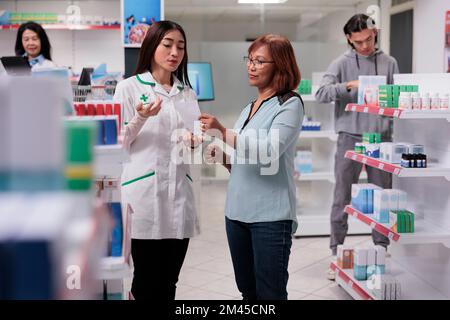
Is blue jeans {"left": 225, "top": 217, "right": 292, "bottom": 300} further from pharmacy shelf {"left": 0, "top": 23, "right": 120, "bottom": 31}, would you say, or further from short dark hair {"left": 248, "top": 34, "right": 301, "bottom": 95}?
pharmacy shelf {"left": 0, "top": 23, "right": 120, "bottom": 31}

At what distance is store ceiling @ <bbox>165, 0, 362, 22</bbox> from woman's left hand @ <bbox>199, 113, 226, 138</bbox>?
228 inches

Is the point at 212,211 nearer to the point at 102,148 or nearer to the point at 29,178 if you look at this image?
the point at 102,148

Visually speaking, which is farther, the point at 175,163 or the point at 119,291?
the point at 175,163

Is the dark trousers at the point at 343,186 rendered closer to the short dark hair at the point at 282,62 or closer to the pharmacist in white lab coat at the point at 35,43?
the short dark hair at the point at 282,62

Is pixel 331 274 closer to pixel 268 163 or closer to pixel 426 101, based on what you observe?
pixel 426 101

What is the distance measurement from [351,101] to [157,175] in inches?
103

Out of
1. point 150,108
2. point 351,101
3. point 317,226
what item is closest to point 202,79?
point 317,226

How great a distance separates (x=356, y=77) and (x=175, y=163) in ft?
8.67

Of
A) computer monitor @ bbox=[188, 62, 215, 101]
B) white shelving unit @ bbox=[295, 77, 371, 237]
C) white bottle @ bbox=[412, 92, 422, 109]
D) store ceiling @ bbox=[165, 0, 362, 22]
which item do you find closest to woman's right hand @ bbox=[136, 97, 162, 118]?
white bottle @ bbox=[412, 92, 422, 109]

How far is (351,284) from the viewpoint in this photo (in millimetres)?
4223

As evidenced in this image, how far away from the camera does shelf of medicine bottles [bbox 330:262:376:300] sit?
13.1ft

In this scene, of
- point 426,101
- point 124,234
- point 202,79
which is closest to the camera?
point 124,234

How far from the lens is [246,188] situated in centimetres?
274
